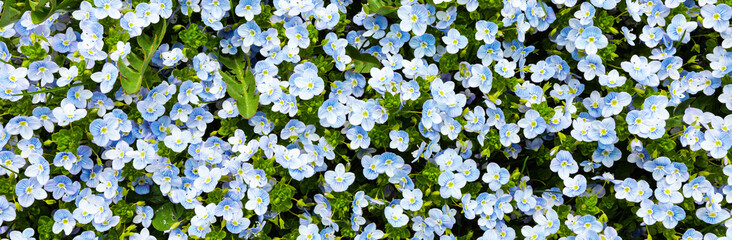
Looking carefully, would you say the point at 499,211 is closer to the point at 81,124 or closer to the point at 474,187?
the point at 474,187

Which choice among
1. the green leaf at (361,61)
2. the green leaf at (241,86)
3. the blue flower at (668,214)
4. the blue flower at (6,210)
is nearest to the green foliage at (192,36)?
the green leaf at (241,86)

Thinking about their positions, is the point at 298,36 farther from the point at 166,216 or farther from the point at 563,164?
the point at 563,164

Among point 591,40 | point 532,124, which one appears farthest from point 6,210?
point 591,40

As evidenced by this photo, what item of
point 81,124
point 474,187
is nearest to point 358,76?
point 474,187

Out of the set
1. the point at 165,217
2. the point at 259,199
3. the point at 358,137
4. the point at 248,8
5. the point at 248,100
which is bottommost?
the point at 165,217

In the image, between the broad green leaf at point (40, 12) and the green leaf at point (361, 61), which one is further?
the green leaf at point (361, 61)

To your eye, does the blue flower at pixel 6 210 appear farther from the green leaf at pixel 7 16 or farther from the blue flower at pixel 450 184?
the blue flower at pixel 450 184

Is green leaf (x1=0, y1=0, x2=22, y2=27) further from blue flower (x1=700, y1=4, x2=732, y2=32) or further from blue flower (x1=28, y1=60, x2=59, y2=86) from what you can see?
blue flower (x1=700, y1=4, x2=732, y2=32)
